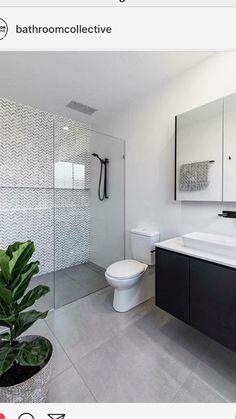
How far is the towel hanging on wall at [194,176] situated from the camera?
1617 millimetres

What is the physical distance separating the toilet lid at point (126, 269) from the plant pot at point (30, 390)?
899 millimetres

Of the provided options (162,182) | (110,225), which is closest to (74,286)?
(110,225)

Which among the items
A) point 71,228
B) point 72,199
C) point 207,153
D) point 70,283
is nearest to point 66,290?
point 70,283

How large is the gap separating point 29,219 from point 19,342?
178cm

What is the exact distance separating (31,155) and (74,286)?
1.80 m

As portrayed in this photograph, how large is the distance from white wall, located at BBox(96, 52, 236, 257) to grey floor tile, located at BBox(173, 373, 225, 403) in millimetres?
1047

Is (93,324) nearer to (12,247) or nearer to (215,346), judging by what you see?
(215,346)

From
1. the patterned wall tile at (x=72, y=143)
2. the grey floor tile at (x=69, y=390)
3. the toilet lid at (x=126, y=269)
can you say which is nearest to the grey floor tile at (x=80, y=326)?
the grey floor tile at (x=69, y=390)

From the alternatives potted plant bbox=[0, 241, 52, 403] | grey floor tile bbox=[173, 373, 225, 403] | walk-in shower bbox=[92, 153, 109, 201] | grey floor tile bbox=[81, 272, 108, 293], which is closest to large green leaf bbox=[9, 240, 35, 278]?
potted plant bbox=[0, 241, 52, 403]

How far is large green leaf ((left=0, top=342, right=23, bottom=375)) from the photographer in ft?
2.52

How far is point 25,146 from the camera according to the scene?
2.39 metres

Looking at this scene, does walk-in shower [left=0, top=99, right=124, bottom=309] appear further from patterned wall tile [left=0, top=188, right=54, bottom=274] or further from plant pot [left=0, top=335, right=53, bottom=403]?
plant pot [left=0, top=335, right=53, bottom=403]

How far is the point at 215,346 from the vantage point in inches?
56.4

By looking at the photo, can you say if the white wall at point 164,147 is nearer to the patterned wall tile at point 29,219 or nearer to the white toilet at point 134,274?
the white toilet at point 134,274
